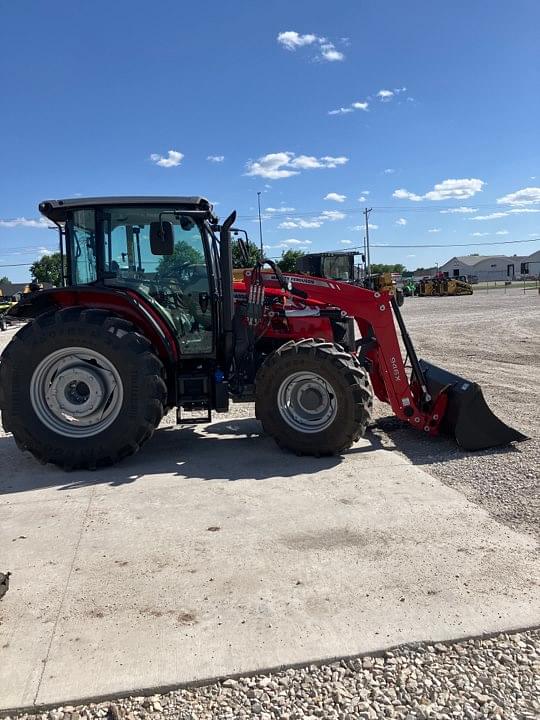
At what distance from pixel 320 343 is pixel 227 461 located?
1.49 m

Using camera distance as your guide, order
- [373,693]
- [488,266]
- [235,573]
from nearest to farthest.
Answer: [373,693], [235,573], [488,266]

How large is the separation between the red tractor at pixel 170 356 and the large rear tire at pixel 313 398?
0.01 metres

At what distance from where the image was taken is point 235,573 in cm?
335

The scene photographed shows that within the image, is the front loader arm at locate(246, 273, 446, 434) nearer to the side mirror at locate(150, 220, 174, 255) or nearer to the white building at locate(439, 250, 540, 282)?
the side mirror at locate(150, 220, 174, 255)

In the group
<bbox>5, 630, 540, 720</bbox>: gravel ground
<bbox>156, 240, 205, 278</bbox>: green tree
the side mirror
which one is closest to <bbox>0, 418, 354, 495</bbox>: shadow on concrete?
<bbox>156, 240, 205, 278</bbox>: green tree

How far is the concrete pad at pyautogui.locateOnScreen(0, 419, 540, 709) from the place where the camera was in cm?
266

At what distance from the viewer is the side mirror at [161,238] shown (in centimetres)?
521

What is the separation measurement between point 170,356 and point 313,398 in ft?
4.99

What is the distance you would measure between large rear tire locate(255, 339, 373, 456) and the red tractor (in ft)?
0.04

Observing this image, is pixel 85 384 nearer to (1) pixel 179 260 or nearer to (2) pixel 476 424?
(1) pixel 179 260

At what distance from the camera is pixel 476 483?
464cm

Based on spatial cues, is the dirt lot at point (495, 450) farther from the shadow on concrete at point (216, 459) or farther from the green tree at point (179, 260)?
the green tree at point (179, 260)

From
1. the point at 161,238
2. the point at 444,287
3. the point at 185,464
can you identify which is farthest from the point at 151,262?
the point at 444,287

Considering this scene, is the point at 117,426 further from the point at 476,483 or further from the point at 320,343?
the point at 476,483
